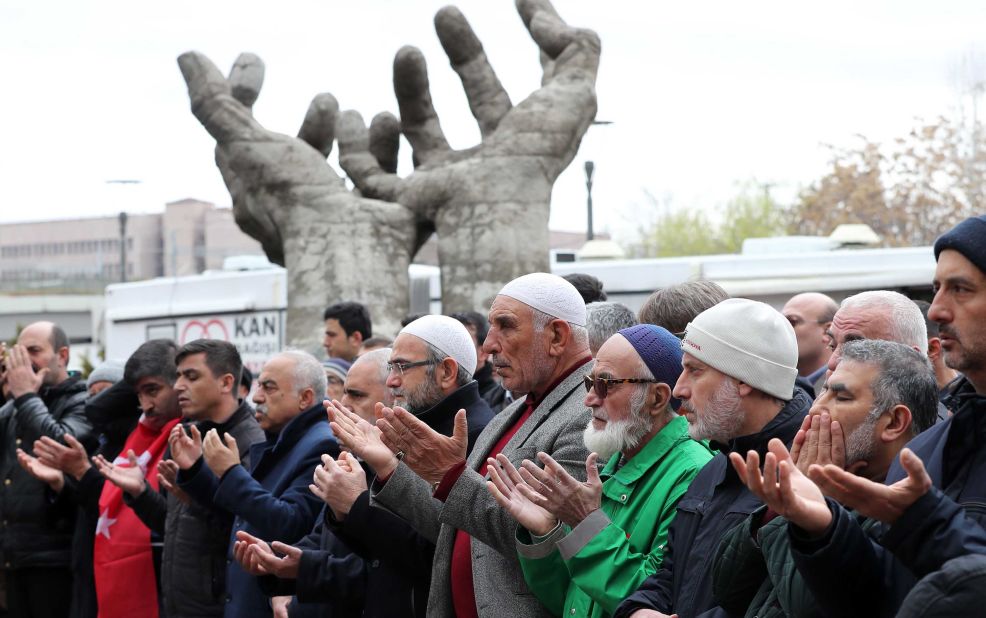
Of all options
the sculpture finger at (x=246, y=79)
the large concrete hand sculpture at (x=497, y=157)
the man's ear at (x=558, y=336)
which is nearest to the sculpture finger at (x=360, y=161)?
the large concrete hand sculpture at (x=497, y=157)

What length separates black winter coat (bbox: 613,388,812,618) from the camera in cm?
391

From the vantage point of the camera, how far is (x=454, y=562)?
16.3 ft

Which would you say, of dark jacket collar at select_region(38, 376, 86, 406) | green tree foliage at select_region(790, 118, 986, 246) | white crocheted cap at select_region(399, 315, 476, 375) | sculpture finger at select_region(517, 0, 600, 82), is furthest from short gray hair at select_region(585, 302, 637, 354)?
green tree foliage at select_region(790, 118, 986, 246)

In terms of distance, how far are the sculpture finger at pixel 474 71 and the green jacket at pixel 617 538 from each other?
7242 mm

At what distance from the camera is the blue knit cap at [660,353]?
4.54 metres

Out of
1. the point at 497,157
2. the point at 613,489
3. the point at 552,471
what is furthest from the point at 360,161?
the point at 552,471

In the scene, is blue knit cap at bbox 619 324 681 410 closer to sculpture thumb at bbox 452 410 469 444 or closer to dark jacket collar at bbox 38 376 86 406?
sculpture thumb at bbox 452 410 469 444

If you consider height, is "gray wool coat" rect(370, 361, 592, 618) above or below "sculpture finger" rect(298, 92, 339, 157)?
below

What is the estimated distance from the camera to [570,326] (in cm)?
524

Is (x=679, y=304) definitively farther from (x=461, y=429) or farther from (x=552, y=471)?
(x=552, y=471)

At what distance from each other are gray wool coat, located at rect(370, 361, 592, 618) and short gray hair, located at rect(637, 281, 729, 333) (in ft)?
1.57

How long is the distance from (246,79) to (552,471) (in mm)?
8893

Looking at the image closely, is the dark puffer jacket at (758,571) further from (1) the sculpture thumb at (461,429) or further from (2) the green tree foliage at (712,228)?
(2) the green tree foliage at (712,228)

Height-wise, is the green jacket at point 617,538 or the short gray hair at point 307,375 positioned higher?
the short gray hair at point 307,375
